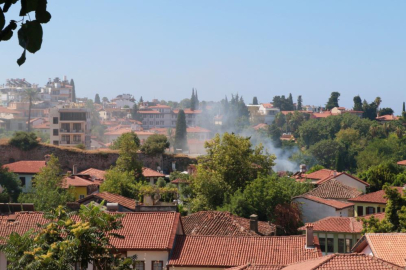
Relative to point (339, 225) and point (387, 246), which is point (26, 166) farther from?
point (387, 246)

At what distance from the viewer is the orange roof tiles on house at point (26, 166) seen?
4831 centimetres

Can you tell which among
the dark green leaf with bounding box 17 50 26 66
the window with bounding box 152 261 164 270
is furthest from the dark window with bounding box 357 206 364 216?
the dark green leaf with bounding box 17 50 26 66

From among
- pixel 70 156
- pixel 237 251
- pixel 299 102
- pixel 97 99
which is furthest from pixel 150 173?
pixel 97 99

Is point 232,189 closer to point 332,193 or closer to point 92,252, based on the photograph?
point 332,193

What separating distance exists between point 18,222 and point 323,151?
226ft

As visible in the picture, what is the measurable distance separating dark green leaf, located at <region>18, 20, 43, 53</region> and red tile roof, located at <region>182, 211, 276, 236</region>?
22.3 meters

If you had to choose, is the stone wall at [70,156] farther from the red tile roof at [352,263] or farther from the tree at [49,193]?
the red tile roof at [352,263]

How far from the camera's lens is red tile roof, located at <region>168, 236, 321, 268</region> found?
761 inches

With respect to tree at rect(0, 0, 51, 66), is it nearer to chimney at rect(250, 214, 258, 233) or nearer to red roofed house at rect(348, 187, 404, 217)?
chimney at rect(250, 214, 258, 233)

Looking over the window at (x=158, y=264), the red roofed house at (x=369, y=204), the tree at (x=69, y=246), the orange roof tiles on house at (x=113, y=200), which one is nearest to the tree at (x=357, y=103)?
the red roofed house at (x=369, y=204)

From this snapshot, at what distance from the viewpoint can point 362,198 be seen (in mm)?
35969

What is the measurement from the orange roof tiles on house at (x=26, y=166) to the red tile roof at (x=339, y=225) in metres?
23.7

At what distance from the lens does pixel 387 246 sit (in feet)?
56.8

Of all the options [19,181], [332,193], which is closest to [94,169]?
[19,181]
